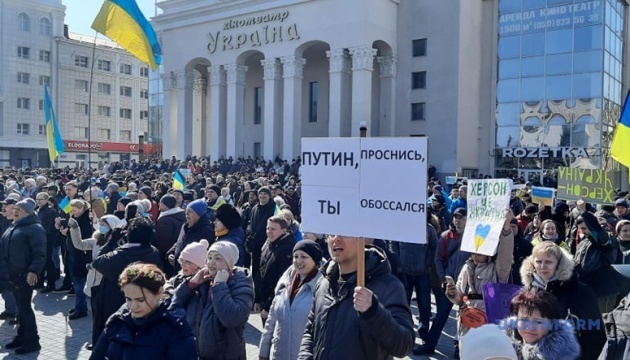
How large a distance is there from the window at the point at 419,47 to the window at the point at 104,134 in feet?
145

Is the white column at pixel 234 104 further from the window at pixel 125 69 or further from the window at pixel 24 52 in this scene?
the window at pixel 125 69

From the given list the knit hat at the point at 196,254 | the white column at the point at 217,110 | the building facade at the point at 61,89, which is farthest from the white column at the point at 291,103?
the knit hat at the point at 196,254

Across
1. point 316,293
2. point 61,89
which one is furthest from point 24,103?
point 316,293

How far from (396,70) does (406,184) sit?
111ft

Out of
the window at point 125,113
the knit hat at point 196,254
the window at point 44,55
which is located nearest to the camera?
the knit hat at point 196,254

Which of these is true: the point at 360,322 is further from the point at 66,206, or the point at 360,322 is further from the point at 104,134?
the point at 104,134

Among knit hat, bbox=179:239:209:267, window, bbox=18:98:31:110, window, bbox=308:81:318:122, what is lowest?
Result: knit hat, bbox=179:239:209:267

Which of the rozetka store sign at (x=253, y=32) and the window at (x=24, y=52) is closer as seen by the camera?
the rozetka store sign at (x=253, y=32)

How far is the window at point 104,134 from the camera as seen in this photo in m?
65.9

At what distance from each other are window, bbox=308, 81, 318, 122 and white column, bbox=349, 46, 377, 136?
7.08 m

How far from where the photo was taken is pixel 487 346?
2.47 m

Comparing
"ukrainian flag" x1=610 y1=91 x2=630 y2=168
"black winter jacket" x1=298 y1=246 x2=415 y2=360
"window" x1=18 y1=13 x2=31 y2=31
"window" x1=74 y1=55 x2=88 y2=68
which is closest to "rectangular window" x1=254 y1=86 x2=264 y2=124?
"window" x1=74 y1=55 x2=88 y2=68

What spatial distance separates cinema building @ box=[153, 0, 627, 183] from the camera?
3212 centimetres

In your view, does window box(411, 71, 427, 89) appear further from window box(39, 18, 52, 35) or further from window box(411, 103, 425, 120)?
window box(39, 18, 52, 35)
